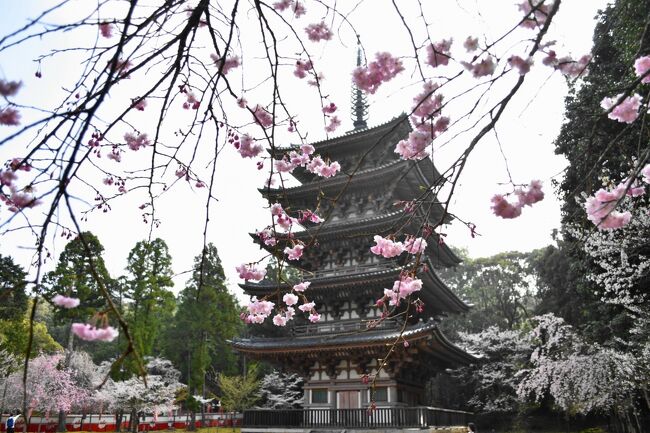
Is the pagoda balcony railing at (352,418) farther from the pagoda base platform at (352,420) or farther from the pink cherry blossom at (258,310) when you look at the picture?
the pink cherry blossom at (258,310)

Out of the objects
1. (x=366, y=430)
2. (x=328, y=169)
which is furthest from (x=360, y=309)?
(x=328, y=169)

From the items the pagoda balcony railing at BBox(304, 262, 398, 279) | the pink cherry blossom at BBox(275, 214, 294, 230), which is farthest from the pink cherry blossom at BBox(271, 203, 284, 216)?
the pagoda balcony railing at BBox(304, 262, 398, 279)

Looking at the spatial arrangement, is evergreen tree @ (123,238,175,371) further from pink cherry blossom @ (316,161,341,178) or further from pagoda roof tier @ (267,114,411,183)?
pink cherry blossom @ (316,161,341,178)

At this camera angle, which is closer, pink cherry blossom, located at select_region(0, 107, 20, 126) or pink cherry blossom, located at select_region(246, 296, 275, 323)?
pink cherry blossom, located at select_region(0, 107, 20, 126)

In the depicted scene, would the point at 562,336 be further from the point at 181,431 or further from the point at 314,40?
the point at 181,431

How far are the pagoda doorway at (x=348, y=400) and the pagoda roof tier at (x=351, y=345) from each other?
108 cm

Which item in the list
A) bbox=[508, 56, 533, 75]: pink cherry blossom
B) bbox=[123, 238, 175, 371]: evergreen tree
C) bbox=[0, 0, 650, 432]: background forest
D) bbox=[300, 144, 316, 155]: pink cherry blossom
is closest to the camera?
bbox=[508, 56, 533, 75]: pink cherry blossom

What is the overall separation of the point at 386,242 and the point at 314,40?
173 cm

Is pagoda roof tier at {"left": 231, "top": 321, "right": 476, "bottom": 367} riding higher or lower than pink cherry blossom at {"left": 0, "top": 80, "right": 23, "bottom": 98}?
lower

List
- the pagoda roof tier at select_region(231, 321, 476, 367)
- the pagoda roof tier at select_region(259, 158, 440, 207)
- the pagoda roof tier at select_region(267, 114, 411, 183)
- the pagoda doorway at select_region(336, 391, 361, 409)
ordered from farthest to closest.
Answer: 1. the pagoda roof tier at select_region(267, 114, 411, 183)
2. the pagoda roof tier at select_region(259, 158, 440, 207)
3. the pagoda doorway at select_region(336, 391, 361, 409)
4. the pagoda roof tier at select_region(231, 321, 476, 367)

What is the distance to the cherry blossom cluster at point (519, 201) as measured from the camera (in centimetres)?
290

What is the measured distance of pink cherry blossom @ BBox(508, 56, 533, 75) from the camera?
232 centimetres

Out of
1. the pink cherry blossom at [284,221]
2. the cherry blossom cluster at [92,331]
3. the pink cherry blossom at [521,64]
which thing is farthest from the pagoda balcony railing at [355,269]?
the cherry blossom cluster at [92,331]

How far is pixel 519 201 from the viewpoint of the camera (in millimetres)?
2947
